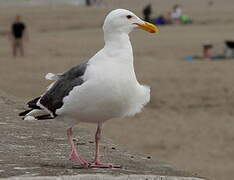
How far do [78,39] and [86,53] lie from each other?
6936 mm

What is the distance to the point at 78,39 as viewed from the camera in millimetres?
34781

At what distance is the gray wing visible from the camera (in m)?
5.29

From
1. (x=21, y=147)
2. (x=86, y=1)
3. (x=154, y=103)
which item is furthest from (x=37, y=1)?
(x=21, y=147)

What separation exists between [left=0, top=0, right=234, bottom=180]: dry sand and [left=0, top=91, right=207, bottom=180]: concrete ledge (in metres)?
4.82

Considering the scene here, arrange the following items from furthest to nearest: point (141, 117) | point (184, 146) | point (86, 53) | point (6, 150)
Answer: point (86, 53) → point (141, 117) → point (184, 146) → point (6, 150)

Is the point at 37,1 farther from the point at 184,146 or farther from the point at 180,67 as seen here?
the point at 184,146

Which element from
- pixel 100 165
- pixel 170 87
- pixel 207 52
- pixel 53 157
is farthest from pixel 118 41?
pixel 207 52

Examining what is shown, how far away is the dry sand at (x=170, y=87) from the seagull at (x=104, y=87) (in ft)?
21.2

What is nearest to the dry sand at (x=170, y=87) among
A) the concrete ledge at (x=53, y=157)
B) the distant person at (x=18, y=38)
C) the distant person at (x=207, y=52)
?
the distant person at (x=18, y=38)

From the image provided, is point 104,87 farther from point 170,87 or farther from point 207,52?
point 207,52

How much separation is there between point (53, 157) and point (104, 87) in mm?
1040

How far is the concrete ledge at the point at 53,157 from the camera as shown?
16.3 feet

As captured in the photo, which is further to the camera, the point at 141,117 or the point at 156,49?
the point at 156,49

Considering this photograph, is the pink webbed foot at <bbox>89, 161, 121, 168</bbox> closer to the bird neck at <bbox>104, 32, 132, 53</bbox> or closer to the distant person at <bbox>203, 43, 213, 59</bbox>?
the bird neck at <bbox>104, 32, 132, 53</bbox>
